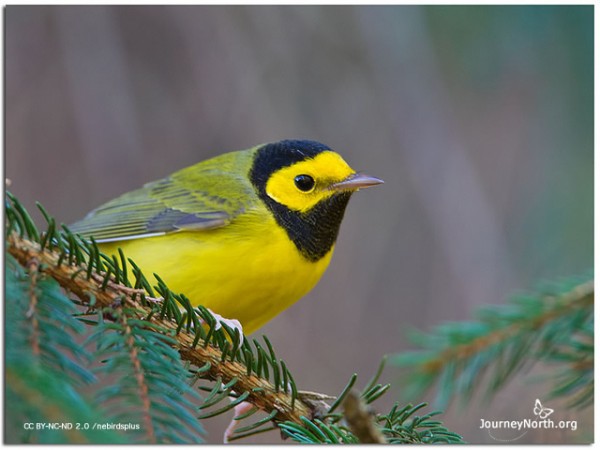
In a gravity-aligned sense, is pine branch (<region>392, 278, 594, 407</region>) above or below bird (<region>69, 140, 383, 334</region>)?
below

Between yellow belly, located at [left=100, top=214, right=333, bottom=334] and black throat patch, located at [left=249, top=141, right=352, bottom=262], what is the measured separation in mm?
35

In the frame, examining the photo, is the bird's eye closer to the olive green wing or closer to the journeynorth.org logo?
the olive green wing

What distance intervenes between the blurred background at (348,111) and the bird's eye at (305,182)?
1.78ft

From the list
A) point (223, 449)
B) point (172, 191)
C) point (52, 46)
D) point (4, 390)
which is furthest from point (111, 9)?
point (4, 390)

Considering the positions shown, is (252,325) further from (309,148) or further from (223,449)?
(223,449)

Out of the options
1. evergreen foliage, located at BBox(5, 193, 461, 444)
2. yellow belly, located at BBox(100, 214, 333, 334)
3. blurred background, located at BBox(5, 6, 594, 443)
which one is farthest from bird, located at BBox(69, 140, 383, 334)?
evergreen foliage, located at BBox(5, 193, 461, 444)

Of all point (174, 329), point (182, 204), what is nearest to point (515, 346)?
point (174, 329)

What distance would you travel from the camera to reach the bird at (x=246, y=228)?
2141 mm

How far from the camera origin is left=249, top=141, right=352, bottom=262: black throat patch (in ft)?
7.44

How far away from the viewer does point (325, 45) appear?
281 cm

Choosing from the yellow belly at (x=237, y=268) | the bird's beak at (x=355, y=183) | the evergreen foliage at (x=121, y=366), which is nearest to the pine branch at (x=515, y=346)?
the evergreen foliage at (x=121, y=366)

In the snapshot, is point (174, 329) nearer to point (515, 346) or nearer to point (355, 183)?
point (515, 346)

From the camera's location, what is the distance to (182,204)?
2484 millimetres

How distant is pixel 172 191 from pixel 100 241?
0.35 m
